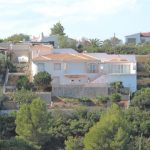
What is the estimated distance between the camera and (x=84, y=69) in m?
55.6

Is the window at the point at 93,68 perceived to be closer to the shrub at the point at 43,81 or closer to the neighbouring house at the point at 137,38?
the shrub at the point at 43,81

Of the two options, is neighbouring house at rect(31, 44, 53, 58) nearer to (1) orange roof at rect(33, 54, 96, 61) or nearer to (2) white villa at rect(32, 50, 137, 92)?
(1) orange roof at rect(33, 54, 96, 61)

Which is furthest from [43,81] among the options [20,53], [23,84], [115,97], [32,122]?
[20,53]

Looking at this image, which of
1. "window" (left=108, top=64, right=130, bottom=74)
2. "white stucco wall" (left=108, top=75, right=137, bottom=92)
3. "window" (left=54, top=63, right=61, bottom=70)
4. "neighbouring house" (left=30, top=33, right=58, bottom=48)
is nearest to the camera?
"white stucco wall" (left=108, top=75, right=137, bottom=92)

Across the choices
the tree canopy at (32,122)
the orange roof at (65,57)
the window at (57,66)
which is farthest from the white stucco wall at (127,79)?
the tree canopy at (32,122)

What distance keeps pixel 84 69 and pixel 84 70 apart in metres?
0.07

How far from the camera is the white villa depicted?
2128 inches

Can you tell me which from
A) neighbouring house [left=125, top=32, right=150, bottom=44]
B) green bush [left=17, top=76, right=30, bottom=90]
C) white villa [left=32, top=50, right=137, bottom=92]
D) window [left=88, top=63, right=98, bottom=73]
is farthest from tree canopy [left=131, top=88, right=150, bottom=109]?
neighbouring house [left=125, top=32, right=150, bottom=44]

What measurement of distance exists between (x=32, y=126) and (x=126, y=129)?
5.51 m

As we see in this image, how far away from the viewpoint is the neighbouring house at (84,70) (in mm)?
53844

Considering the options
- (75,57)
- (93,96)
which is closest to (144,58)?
(75,57)

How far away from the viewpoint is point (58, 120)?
46156mm

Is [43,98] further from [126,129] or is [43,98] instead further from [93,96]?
[126,129]

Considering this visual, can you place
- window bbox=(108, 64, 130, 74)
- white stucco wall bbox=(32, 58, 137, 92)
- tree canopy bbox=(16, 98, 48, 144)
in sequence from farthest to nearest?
window bbox=(108, 64, 130, 74), white stucco wall bbox=(32, 58, 137, 92), tree canopy bbox=(16, 98, 48, 144)
